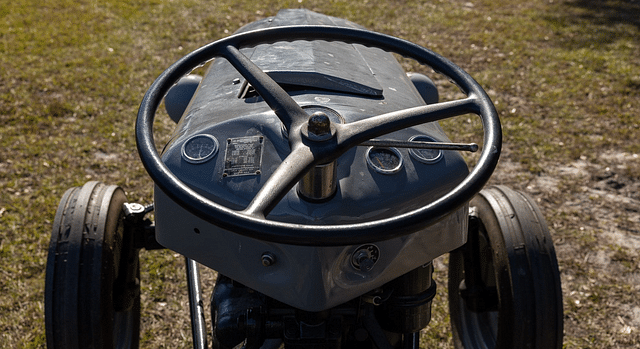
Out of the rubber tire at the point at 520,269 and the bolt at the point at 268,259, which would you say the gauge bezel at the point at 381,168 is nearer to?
the bolt at the point at 268,259

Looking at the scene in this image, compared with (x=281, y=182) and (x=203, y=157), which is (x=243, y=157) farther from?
(x=281, y=182)

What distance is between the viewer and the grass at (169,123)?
8.75ft

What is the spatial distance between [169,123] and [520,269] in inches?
108

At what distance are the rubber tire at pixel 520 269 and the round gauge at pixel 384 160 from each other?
0.60 meters

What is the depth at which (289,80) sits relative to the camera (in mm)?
1738

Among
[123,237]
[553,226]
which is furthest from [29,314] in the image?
[553,226]

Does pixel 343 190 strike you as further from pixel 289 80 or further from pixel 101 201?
pixel 101 201

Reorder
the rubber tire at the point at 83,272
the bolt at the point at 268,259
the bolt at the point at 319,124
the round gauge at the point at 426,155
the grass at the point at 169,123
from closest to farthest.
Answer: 1. the bolt at the point at 319,124
2. the bolt at the point at 268,259
3. the round gauge at the point at 426,155
4. the rubber tire at the point at 83,272
5. the grass at the point at 169,123

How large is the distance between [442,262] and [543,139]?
4.90 feet

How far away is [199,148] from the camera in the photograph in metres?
1.47

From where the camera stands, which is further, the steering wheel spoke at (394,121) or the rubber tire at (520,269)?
the rubber tire at (520,269)

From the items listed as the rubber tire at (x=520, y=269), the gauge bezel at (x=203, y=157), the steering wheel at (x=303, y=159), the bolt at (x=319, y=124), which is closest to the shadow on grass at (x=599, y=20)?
the rubber tire at (x=520, y=269)

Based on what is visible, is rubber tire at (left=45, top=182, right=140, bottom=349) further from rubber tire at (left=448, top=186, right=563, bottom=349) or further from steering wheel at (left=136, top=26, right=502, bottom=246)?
rubber tire at (left=448, top=186, right=563, bottom=349)

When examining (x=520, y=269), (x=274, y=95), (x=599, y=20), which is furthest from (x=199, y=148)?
(x=599, y=20)
